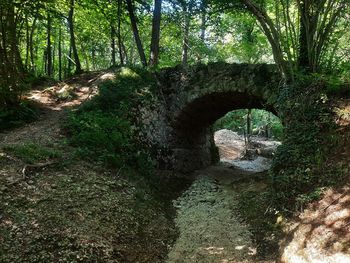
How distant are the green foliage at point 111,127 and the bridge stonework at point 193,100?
85 cm

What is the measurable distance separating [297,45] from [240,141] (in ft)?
61.7

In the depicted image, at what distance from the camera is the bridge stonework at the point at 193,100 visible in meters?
11.8

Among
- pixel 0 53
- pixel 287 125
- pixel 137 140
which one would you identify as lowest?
pixel 137 140

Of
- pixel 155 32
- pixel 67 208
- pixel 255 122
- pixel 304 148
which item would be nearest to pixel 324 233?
pixel 304 148

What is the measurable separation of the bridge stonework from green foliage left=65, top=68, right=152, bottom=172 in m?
0.85

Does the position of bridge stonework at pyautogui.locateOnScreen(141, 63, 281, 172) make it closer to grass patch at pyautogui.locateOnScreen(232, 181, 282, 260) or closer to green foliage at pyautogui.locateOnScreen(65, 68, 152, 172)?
green foliage at pyautogui.locateOnScreen(65, 68, 152, 172)

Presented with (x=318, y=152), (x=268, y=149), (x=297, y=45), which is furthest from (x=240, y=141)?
(x=318, y=152)

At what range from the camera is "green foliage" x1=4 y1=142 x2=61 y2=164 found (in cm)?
794

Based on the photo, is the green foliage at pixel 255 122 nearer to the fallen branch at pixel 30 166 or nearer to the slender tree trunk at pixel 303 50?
the slender tree trunk at pixel 303 50

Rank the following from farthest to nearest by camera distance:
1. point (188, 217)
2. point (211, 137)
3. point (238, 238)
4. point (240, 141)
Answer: point (240, 141) < point (211, 137) < point (188, 217) < point (238, 238)

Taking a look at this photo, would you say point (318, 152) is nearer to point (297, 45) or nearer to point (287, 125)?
point (287, 125)

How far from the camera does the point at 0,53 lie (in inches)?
397

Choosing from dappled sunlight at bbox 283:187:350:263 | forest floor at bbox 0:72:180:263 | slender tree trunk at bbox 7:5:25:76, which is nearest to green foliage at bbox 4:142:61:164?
forest floor at bbox 0:72:180:263

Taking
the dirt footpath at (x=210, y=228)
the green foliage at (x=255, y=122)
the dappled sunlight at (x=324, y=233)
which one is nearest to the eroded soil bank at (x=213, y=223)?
the dirt footpath at (x=210, y=228)
